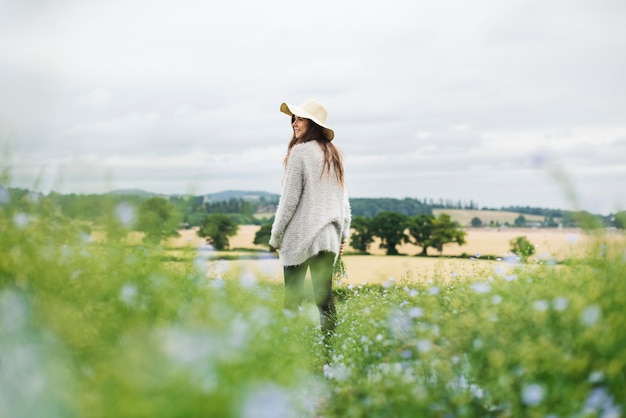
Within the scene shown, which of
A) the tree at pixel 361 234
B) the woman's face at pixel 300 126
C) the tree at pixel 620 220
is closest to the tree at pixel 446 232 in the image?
the tree at pixel 361 234

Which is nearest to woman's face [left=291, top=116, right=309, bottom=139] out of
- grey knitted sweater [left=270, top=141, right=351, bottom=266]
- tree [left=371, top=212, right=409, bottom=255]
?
grey knitted sweater [left=270, top=141, right=351, bottom=266]

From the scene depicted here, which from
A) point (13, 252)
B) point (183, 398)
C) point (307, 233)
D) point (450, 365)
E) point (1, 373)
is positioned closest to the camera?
point (183, 398)

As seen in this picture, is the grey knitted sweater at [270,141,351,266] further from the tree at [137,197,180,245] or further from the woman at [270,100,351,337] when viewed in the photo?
the tree at [137,197,180,245]

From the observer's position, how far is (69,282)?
134 inches

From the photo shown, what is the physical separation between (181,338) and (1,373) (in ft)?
3.83

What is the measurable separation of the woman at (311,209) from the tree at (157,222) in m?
1.21

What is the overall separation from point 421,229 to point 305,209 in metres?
21.6

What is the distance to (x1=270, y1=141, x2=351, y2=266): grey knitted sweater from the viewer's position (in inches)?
200

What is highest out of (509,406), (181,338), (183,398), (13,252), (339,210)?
(339,210)

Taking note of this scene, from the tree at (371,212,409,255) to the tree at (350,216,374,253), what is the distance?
0.45 m

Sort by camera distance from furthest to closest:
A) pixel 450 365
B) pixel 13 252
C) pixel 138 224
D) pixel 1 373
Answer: pixel 138 224
pixel 13 252
pixel 450 365
pixel 1 373

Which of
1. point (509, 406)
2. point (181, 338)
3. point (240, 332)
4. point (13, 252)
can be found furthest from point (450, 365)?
point (13, 252)

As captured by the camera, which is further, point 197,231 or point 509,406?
point 197,231

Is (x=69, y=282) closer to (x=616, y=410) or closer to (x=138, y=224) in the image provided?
(x=138, y=224)
